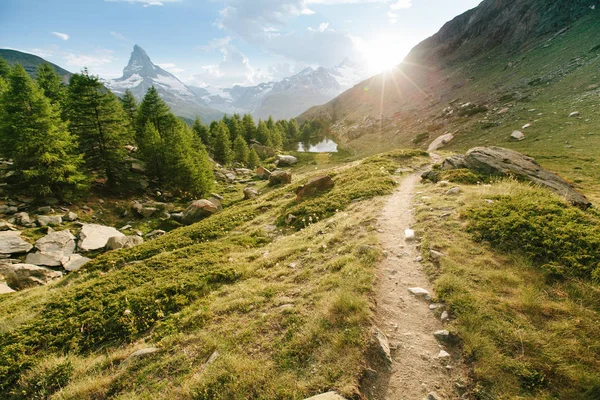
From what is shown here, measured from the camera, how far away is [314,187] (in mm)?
20406

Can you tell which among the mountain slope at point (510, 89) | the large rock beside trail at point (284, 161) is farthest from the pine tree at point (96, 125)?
the mountain slope at point (510, 89)

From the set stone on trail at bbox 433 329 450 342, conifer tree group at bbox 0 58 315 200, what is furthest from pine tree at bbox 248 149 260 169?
stone on trail at bbox 433 329 450 342

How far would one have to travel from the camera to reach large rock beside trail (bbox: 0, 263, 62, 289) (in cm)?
1363

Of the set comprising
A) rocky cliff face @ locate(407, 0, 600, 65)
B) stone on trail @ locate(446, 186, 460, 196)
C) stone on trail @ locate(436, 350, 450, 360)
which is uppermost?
rocky cliff face @ locate(407, 0, 600, 65)

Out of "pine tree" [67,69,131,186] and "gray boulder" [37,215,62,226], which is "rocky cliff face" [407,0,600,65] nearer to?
"pine tree" [67,69,131,186]

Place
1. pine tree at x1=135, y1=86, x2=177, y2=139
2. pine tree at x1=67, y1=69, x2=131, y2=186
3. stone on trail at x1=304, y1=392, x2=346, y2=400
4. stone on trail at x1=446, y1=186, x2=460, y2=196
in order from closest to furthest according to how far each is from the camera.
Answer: stone on trail at x1=304, y1=392, x2=346, y2=400 → stone on trail at x1=446, y1=186, x2=460, y2=196 → pine tree at x1=67, y1=69, x2=131, y2=186 → pine tree at x1=135, y1=86, x2=177, y2=139

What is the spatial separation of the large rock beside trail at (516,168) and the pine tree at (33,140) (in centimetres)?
3482

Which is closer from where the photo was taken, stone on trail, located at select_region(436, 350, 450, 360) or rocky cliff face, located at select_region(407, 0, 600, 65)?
stone on trail, located at select_region(436, 350, 450, 360)

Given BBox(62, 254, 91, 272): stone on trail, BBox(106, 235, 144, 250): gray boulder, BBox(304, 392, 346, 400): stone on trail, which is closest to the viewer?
BBox(304, 392, 346, 400): stone on trail

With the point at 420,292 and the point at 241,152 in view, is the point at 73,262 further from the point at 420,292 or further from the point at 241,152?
the point at 241,152

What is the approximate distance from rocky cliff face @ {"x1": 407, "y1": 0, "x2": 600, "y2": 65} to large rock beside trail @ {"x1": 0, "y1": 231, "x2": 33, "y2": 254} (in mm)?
125967

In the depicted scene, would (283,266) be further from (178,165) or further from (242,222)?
(178,165)

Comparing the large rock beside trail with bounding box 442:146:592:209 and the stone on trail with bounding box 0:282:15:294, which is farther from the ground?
the large rock beside trail with bounding box 442:146:592:209

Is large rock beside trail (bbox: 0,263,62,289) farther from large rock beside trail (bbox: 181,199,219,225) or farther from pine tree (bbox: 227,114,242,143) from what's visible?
pine tree (bbox: 227,114,242,143)
